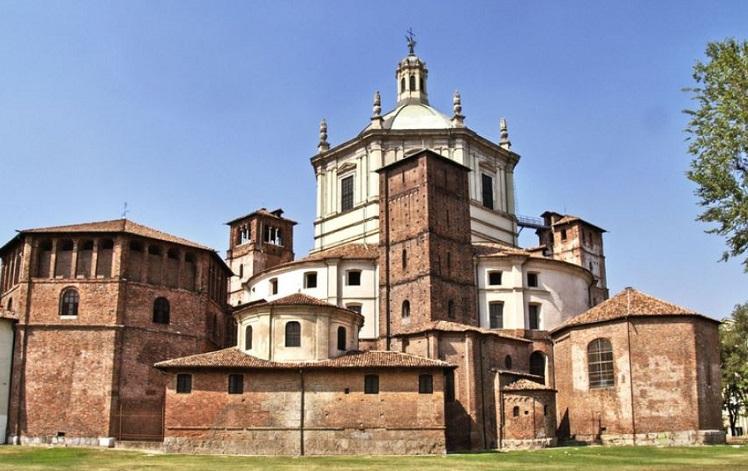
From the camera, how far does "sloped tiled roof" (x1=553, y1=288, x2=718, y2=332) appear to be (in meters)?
44.7

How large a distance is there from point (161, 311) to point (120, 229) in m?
5.32

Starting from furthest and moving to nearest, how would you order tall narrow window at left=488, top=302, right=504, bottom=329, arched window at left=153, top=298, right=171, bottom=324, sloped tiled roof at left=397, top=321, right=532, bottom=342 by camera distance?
tall narrow window at left=488, top=302, right=504, bottom=329 < arched window at left=153, top=298, right=171, bottom=324 < sloped tiled roof at left=397, top=321, right=532, bottom=342

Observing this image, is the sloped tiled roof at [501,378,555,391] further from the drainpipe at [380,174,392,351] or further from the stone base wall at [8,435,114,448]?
the stone base wall at [8,435,114,448]

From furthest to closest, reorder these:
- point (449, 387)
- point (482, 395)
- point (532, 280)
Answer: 1. point (532, 280)
2. point (449, 387)
3. point (482, 395)

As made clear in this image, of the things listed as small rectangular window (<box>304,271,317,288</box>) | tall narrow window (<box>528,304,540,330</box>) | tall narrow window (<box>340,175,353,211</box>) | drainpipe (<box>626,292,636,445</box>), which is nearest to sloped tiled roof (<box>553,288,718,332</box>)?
drainpipe (<box>626,292,636,445</box>)

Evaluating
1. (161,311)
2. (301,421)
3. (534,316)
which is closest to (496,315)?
(534,316)

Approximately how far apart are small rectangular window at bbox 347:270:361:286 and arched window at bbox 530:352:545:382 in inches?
461

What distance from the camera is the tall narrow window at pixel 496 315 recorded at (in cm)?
5206

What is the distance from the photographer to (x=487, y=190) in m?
61.9

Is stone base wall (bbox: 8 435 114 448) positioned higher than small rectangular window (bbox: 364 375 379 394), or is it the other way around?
small rectangular window (bbox: 364 375 379 394)

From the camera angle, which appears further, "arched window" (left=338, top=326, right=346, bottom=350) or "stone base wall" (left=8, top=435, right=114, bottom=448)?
"stone base wall" (left=8, top=435, right=114, bottom=448)

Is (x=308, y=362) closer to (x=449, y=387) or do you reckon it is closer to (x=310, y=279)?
(x=449, y=387)

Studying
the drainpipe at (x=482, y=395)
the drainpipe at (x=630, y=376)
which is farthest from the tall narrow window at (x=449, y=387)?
the drainpipe at (x=630, y=376)

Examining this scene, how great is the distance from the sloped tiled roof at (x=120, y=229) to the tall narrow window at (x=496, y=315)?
17825 millimetres
